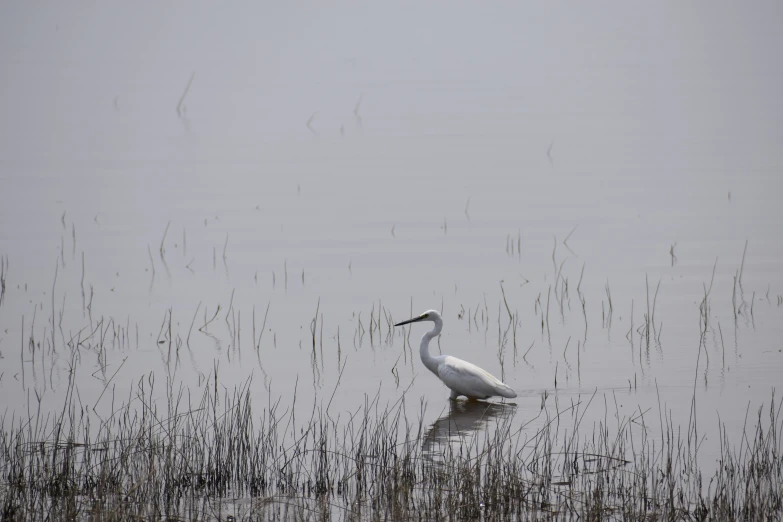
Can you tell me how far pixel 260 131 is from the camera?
121ft

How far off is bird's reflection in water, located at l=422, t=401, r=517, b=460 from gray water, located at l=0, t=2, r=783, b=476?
133mm

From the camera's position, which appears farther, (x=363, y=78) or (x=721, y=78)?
(x=363, y=78)

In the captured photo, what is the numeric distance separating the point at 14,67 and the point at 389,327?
56031 millimetres

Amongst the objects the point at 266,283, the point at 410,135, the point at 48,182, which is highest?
the point at 410,135

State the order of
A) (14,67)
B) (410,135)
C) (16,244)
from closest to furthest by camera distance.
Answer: (16,244) → (410,135) → (14,67)

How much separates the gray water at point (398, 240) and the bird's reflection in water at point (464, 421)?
0.44 feet

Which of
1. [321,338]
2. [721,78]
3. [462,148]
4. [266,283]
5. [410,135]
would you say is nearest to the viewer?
[321,338]

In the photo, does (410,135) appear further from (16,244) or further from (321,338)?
(321,338)

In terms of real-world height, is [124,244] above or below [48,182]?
below

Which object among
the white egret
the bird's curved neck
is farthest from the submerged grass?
the bird's curved neck

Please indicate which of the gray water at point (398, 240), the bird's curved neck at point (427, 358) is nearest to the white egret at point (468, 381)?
the bird's curved neck at point (427, 358)

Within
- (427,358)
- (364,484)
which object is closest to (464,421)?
(427,358)

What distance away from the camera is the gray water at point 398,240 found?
34.1 feet

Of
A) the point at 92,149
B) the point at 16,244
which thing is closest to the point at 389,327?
the point at 16,244
